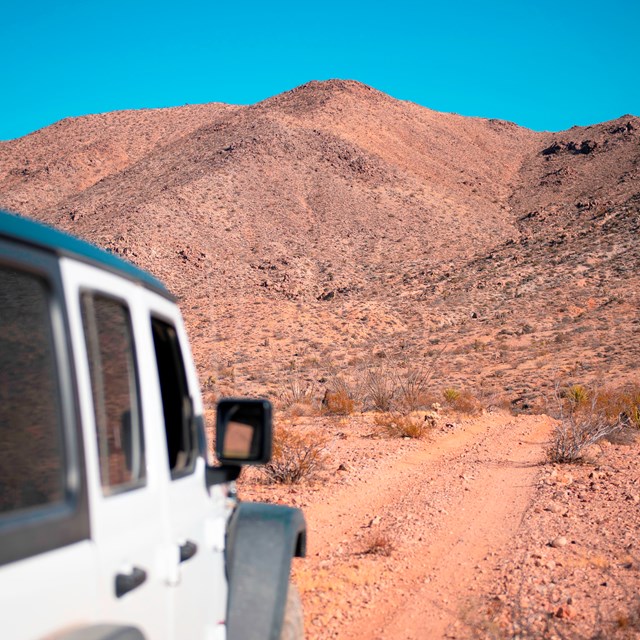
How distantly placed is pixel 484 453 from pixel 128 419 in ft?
31.2

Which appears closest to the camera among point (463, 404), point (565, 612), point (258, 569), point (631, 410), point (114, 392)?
point (114, 392)

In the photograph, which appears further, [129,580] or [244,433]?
[244,433]

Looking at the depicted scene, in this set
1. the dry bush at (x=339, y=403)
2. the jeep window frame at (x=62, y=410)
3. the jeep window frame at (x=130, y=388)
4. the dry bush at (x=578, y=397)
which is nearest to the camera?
the jeep window frame at (x=62, y=410)

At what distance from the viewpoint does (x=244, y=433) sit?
2600 mm

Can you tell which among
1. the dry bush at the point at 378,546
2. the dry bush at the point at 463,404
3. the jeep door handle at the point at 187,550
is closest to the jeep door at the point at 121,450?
the jeep door handle at the point at 187,550

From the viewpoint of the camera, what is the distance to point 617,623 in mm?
4656

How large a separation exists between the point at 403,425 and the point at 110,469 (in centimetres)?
1099

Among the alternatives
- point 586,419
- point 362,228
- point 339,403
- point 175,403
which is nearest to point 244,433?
point 175,403

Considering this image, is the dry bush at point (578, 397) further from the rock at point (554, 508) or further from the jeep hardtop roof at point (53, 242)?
the jeep hardtop roof at point (53, 242)

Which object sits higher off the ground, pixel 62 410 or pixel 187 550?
pixel 62 410

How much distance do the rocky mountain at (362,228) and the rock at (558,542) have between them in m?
10.7

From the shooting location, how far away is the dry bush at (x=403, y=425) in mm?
12312

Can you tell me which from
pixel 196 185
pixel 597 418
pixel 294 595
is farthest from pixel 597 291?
pixel 294 595

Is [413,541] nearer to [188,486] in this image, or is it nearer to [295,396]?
[188,486]
